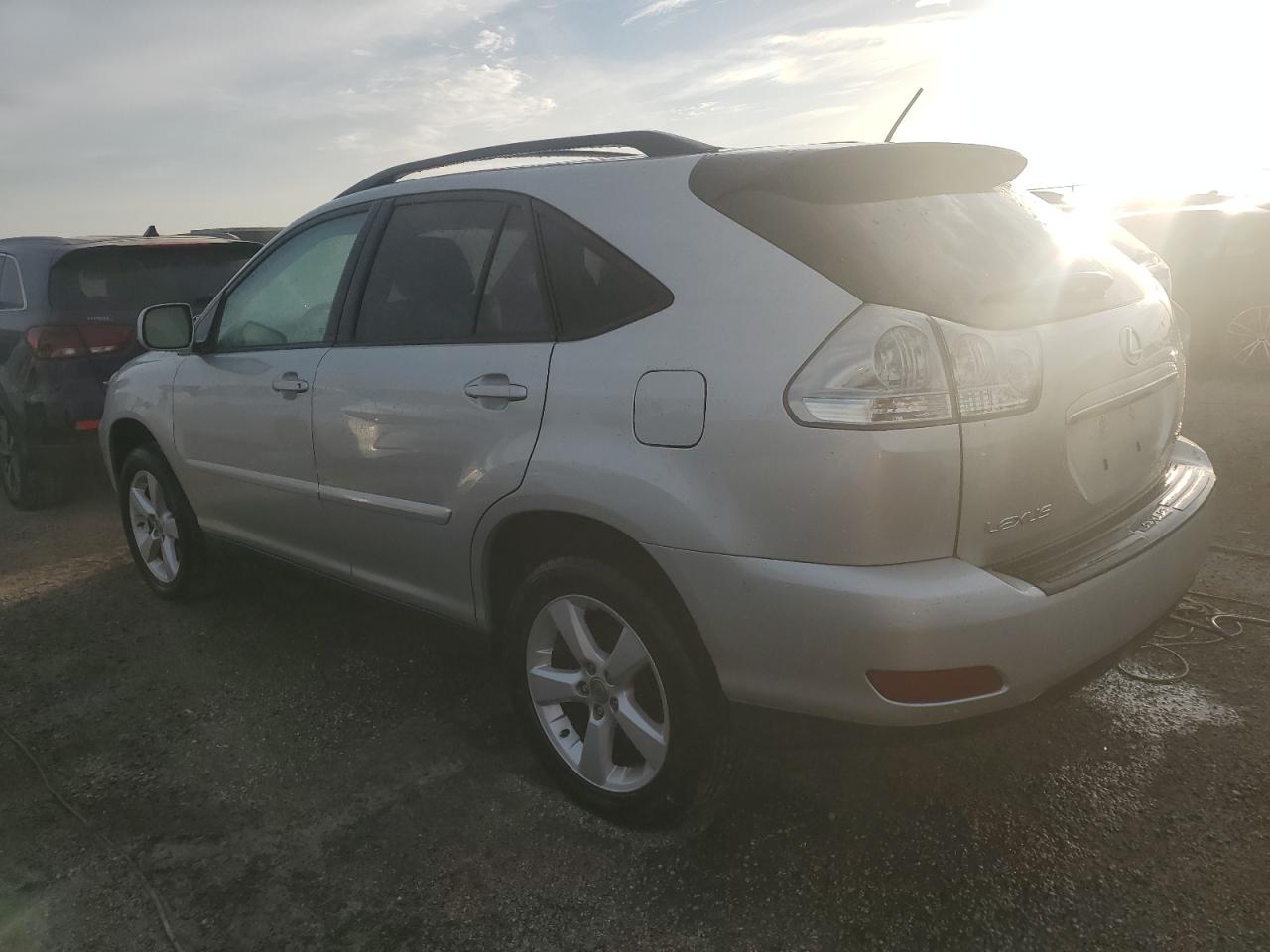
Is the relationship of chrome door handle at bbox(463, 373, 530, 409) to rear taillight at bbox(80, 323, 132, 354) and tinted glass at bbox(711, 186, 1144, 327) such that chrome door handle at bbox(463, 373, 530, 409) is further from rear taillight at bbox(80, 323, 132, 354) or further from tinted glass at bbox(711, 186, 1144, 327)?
rear taillight at bbox(80, 323, 132, 354)

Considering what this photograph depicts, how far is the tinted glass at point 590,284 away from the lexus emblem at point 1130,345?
107 cm

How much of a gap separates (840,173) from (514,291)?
35.6 inches

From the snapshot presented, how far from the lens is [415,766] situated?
296 cm

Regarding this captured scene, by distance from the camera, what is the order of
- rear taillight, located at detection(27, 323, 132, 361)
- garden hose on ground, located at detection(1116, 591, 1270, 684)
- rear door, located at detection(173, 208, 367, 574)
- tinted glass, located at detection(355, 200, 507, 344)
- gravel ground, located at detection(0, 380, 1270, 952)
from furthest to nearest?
rear taillight, located at detection(27, 323, 132, 361)
rear door, located at detection(173, 208, 367, 574)
garden hose on ground, located at detection(1116, 591, 1270, 684)
tinted glass, located at detection(355, 200, 507, 344)
gravel ground, located at detection(0, 380, 1270, 952)

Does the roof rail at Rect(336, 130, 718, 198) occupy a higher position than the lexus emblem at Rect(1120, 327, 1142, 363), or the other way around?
the roof rail at Rect(336, 130, 718, 198)

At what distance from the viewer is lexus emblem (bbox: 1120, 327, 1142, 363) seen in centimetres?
236

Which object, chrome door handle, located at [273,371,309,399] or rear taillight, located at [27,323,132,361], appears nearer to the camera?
chrome door handle, located at [273,371,309,399]

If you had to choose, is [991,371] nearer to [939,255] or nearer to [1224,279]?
[939,255]

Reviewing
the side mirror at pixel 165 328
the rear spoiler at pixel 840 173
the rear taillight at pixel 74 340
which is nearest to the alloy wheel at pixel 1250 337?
the rear spoiler at pixel 840 173

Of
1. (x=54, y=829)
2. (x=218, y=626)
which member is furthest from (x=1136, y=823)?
(x=218, y=626)

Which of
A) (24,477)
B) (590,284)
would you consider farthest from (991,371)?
(24,477)

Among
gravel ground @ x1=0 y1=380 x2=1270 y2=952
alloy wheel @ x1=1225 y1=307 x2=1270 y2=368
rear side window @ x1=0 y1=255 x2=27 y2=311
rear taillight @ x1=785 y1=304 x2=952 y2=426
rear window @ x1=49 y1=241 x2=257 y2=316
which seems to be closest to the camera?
rear taillight @ x1=785 y1=304 x2=952 y2=426

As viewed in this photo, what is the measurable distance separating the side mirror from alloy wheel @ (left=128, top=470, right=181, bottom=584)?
2.30 feet

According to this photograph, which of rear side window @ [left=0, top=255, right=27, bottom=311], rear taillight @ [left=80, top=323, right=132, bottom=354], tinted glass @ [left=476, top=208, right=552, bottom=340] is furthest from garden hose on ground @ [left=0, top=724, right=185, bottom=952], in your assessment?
rear side window @ [left=0, top=255, right=27, bottom=311]
